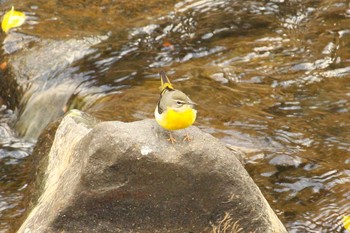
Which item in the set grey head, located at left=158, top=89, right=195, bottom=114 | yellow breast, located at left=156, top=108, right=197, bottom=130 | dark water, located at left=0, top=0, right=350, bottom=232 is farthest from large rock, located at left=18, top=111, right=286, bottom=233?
dark water, located at left=0, top=0, right=350, bottom=232

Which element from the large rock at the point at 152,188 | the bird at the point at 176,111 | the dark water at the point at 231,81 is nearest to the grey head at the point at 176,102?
the bird at the point at 176,111

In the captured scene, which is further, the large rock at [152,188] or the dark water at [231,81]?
the dark water at [231,81]

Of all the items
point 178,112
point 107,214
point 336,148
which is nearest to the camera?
point 178,112

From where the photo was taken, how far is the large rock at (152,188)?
5.91 metres

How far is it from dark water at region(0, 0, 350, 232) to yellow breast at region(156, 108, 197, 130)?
6.79ft

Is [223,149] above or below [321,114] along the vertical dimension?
above

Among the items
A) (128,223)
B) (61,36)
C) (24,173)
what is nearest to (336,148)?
(128,223)

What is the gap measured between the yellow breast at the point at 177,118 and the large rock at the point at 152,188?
0.73ft

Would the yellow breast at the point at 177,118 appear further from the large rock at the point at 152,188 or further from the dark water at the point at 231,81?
the dark water at the point at 231,81

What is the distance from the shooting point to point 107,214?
6.10 meters

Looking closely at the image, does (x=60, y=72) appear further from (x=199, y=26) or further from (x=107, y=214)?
(x=107, y=214)

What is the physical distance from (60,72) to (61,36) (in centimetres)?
93

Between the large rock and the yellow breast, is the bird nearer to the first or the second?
the yellow breast

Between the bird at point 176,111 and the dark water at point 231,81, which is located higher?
the bird at point 176,111
